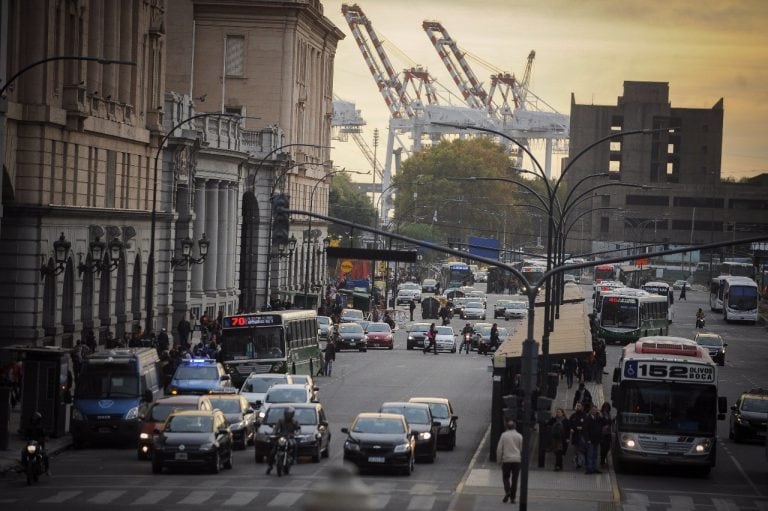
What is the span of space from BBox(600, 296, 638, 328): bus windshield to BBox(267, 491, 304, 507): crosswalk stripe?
56399 millimetres

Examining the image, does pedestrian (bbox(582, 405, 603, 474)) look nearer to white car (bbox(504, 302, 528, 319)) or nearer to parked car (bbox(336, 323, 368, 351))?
parked car (bbox(336, 323, 368, 351))

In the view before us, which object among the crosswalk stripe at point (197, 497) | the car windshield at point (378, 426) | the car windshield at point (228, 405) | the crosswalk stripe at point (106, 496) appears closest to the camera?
the crosswalk stripe at point (106, 496)

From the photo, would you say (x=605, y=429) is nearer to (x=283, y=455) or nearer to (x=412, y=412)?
(x=412, y=412)

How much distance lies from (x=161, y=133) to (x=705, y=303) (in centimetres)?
8783

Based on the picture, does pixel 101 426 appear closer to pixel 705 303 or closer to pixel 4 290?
pixel 4 290

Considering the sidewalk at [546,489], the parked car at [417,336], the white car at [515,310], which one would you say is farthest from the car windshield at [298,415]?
the white car at [515,310]

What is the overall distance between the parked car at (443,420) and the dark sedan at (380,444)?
17.1 feet

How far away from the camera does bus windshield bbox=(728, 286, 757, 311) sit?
113 m

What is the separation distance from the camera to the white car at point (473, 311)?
10700 centimetres

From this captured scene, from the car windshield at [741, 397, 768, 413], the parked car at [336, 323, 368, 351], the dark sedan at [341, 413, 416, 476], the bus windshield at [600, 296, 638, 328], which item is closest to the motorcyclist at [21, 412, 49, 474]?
the dark sedan at [341, 413, 416, 476]

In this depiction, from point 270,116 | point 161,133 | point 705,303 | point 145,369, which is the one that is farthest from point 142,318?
point 705,303

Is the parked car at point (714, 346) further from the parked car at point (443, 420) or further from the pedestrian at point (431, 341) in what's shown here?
the parked car at point (443, 420)

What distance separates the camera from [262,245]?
97.3 m

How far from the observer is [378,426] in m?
34.2
